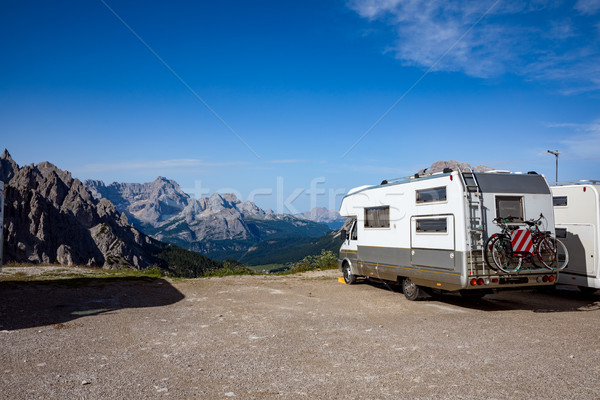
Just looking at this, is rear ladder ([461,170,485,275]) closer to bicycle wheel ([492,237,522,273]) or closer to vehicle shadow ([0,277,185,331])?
bicycle wheel ([492,237,522,273])

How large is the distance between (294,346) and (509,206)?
7806 millimetres

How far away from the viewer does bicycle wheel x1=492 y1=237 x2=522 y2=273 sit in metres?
11.8

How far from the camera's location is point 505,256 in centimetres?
1194

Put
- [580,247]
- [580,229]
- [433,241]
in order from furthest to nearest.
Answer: [580,229] < [580,247] < [433,241]

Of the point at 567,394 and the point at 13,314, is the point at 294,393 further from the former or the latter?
the point at 13,314

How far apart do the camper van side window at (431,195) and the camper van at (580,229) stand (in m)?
5.02

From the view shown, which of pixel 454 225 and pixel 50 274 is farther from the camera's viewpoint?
pixel 50 274

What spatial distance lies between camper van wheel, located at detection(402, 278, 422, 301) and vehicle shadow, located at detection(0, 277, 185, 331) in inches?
307

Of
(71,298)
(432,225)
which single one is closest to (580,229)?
(432,225)

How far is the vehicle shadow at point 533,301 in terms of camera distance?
12953 millimetres

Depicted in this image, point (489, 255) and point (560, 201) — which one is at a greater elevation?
point (560, 201)

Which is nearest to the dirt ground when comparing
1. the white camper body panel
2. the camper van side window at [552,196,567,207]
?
the white camper body panel

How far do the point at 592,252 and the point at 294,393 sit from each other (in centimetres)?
1164

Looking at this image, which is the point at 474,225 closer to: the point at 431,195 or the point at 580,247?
the point at 431,195
